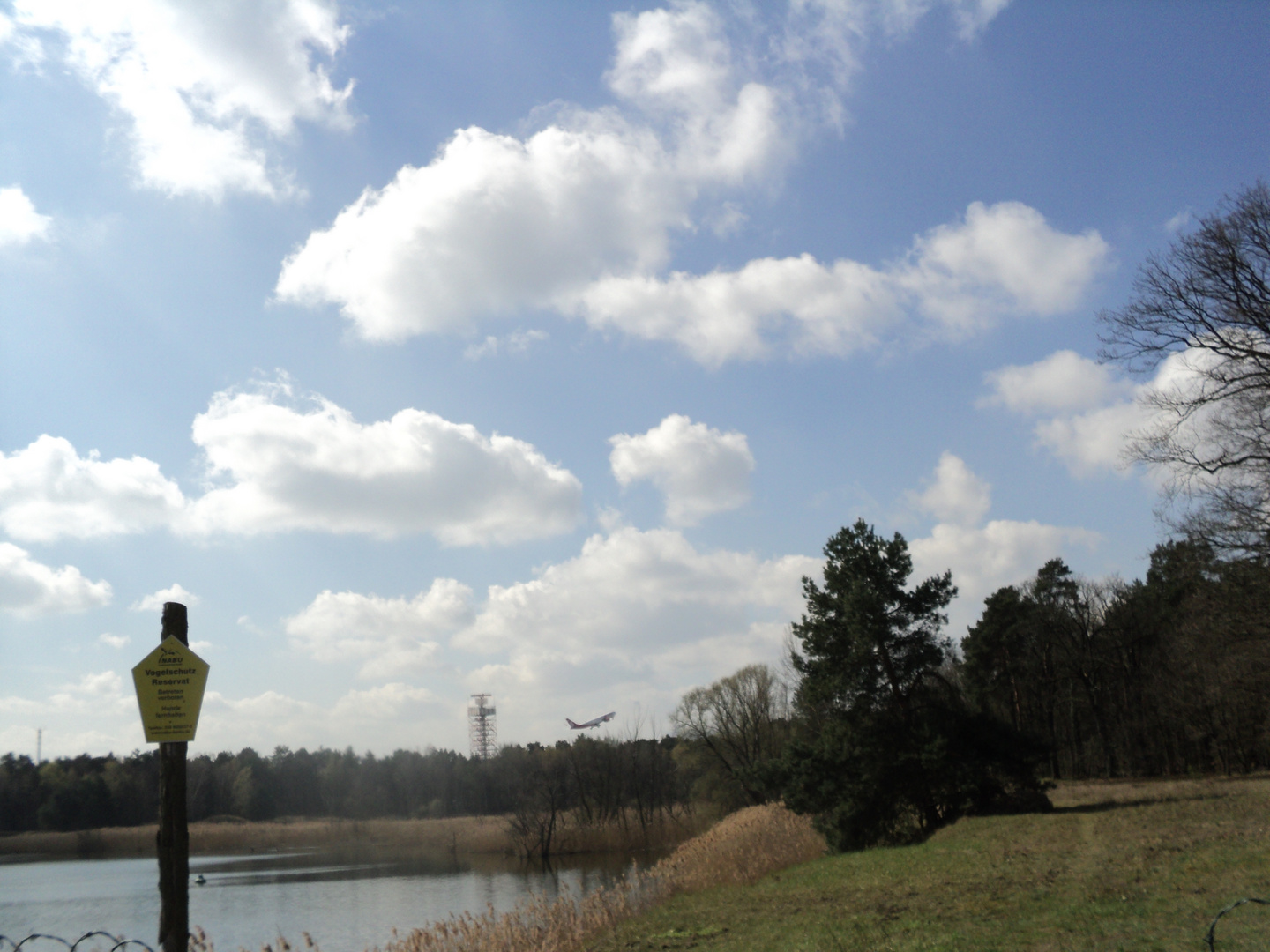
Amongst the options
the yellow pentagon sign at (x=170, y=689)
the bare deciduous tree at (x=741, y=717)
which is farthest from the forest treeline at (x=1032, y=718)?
the yellow pentagon sign at (x=170, y=689)

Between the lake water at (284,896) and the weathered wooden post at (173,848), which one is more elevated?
the weathered wooden post at (173,848)

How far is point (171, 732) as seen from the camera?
7.17m

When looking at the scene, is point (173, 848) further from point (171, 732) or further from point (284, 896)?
point (284, 896)

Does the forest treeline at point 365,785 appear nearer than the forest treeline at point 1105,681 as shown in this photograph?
No

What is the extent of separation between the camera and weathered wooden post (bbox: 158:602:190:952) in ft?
23.1

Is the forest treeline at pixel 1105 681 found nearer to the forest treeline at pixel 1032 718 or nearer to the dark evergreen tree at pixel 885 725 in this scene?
the forest treeline at pixel 1032 718

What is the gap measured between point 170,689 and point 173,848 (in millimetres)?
1317

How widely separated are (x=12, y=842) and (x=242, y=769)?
71.5 feet

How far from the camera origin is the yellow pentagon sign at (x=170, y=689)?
7.05 m

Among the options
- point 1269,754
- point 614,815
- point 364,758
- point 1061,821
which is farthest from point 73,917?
point 364,758

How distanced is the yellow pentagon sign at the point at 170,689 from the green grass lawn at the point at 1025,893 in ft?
26.6

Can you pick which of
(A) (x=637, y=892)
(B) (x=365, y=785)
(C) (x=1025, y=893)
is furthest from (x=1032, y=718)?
(B) (x=365, y=785)

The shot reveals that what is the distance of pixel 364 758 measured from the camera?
11138cm

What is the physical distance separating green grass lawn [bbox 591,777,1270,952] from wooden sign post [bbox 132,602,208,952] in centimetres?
757
